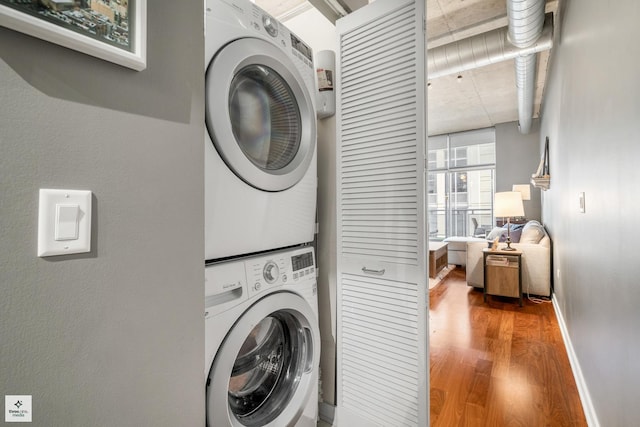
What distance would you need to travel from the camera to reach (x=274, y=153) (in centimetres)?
127

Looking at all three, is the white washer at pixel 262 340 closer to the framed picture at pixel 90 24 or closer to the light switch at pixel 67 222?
the light switch at pixel 67 222

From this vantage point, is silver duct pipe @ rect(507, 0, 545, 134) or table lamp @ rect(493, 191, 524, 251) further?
table lamp @ rect(493, 191, 524, 251)

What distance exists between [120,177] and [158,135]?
0.12 metres

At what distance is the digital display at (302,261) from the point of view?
129cm

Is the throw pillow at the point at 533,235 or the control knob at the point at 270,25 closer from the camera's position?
the control knob at the point at 270,25

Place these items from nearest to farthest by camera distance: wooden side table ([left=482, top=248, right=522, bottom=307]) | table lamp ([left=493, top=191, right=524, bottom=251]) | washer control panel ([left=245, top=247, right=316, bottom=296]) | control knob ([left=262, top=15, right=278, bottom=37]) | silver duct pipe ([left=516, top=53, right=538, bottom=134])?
washer control panel ([left=245, top=247, right=316, bottom=296]) → control knob ([left=262, top=15, right=278, bottom=37]) → silver duct pipe ([left=516, top=53, right=538, bottom=134]) → wooden side table ([left=482, top=248, right=522, bottom=307]) → table lamp ([left=493, top=191, right=524, bottom=251])

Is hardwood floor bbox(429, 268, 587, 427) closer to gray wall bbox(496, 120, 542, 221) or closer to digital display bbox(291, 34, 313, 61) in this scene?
digital display bbox(291, 34, 313, 61)

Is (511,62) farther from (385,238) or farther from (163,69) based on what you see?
(163,69)

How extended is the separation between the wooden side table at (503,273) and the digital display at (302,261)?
2968 mm

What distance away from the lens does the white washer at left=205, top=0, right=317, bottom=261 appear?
0.98 metres

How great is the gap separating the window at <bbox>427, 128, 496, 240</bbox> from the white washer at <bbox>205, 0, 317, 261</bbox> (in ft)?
20.8

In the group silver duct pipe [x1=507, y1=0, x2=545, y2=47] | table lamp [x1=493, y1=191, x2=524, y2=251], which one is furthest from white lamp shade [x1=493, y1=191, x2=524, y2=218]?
silver duct pipe [x1=507, y1=0, x2=545, y2=47]

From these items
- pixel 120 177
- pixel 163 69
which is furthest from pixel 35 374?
pixel 163 69

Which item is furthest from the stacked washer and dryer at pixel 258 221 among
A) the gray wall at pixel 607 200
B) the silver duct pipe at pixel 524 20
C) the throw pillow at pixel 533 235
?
the throw pillow at pixel 533 235
